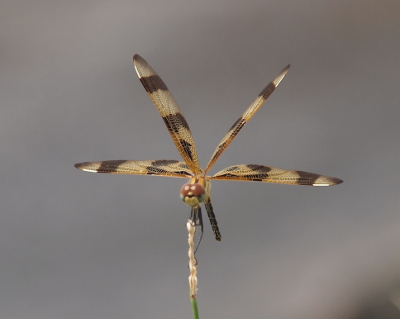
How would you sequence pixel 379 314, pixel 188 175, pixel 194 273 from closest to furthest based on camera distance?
pixel 194 273 < pixel 188 175 < pixel 379 314

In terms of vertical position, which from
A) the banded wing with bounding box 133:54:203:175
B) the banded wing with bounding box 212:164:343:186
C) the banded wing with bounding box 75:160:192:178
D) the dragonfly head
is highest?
the banded wing with bounding box 133:54:203:175

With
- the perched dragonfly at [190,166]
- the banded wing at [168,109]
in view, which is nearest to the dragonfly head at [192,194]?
the perched dragonfly at [190,166]

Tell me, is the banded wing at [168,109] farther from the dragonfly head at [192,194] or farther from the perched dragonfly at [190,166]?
the dragonfly head at [192,194]

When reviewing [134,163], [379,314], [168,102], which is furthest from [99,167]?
[379,314]

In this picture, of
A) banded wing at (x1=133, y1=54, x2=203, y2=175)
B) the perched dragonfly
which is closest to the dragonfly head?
the perched dragonfly

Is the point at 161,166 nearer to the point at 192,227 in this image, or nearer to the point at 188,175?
the point at 188,175

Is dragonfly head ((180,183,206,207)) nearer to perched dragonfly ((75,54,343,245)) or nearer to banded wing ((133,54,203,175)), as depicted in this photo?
perched dragonfly ((75,54,343,245))

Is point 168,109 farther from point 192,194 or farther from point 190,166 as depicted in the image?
point 192,194
